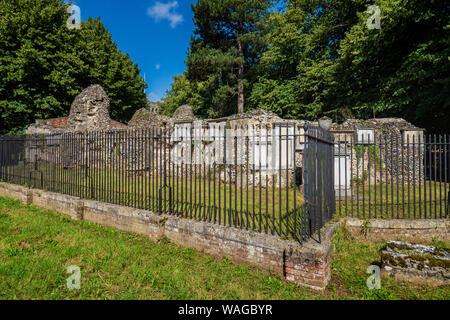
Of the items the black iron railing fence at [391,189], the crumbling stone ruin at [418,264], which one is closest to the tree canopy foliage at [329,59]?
the black iron railing fence at [391,189]

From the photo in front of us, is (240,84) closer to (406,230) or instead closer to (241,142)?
(241,142)

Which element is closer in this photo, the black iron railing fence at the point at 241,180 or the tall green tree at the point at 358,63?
the black iron railing fence at the point at 241,180

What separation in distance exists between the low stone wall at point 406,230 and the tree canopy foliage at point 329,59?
987 centimetres

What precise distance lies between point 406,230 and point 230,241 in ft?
13.4

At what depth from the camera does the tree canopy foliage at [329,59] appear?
12836 millimetres

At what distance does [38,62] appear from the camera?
19.4 meters

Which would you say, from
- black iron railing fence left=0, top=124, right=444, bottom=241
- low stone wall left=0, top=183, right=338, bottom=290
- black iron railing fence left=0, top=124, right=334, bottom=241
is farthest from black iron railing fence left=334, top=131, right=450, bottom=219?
low stone wall left=0, top=183, right=338, bottom=290

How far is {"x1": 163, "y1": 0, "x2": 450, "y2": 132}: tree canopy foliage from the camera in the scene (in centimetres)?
1284

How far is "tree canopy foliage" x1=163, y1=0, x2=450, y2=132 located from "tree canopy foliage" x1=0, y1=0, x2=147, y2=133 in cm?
1052

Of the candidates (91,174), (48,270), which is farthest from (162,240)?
(91,174)

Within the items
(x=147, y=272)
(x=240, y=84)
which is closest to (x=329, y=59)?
(x=240, y=84)

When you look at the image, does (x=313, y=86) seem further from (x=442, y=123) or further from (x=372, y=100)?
(x=442, y=123)

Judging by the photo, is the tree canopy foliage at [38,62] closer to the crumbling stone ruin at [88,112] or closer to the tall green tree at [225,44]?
the crumbling stone ruin at [88,112]

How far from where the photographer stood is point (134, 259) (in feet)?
14.5
